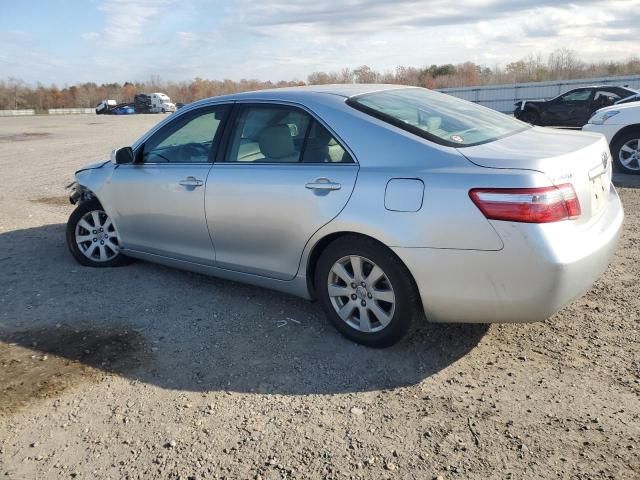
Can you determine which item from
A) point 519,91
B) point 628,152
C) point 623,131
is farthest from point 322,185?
point 519,91

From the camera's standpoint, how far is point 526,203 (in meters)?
2.93

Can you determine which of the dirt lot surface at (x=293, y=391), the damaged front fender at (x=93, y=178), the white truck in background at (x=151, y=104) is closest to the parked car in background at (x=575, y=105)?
the dirt lot surface at (x=293, y=391)

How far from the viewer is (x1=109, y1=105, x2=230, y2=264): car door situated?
438 centimetres

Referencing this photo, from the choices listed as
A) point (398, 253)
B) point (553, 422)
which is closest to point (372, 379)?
point (398, 253)

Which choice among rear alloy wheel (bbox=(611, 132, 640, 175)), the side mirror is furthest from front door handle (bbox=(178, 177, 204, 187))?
rear alloy wheel (bbox=(611, 132, 640, 175))

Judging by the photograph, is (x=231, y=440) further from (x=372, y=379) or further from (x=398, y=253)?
(x=398, y=253)

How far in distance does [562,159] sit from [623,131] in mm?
7063

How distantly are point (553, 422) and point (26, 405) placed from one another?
2.85 m

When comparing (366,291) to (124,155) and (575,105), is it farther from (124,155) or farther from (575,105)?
(575,105)

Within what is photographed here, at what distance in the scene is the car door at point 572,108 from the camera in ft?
61.8

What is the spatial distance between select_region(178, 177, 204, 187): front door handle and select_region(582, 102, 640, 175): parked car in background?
7302 mm

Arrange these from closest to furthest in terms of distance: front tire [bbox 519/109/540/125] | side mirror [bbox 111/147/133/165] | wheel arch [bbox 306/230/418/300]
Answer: wheel arch [bbox 306/230/418/300]
side mirror [bbox 111/147/133/165]
front tire [bbox 519/109/540/125]

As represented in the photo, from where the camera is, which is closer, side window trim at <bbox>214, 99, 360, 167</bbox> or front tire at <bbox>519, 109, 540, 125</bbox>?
side window trim at <bbox>214, 99, 360, 167</bbox>

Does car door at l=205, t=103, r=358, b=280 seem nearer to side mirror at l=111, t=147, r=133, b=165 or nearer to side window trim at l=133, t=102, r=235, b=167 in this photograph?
side window trim at l=133, t=102, r=235, b=167
